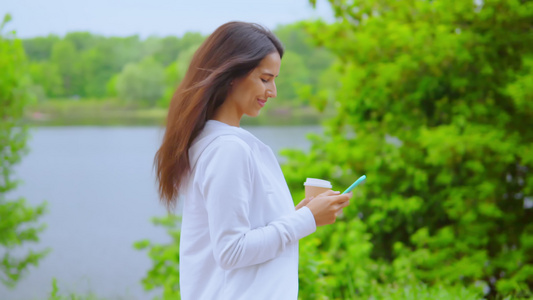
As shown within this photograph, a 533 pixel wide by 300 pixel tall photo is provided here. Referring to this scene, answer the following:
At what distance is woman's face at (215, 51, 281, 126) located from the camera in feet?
3.84

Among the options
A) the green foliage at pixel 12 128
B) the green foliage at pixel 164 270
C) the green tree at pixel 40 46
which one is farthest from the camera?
the green tree at pixel 40 46

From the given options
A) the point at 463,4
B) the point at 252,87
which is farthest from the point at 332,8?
the point at 252,87

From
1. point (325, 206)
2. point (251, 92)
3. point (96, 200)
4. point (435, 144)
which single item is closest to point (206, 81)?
point (251, 92)

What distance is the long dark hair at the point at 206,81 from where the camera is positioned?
1149 mm

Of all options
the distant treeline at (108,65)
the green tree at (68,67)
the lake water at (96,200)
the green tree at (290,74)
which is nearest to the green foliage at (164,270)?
the lake water at (96,200)

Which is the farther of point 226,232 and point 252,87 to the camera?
point 252,87

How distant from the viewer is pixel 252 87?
117 centimetres

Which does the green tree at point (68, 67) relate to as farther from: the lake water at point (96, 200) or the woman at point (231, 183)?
the woman at point (231, 183)

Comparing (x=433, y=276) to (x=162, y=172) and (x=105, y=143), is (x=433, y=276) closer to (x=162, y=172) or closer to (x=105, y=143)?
(x=162, y=172)

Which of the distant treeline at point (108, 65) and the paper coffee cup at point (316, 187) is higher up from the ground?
the paper coffee cup at point (316, 187)

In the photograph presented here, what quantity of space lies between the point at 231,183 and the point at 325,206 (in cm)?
22

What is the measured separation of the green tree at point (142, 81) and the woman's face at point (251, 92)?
19.4 meters

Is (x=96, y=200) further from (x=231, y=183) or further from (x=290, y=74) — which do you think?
(x=231, y=183)

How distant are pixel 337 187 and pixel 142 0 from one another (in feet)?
148
